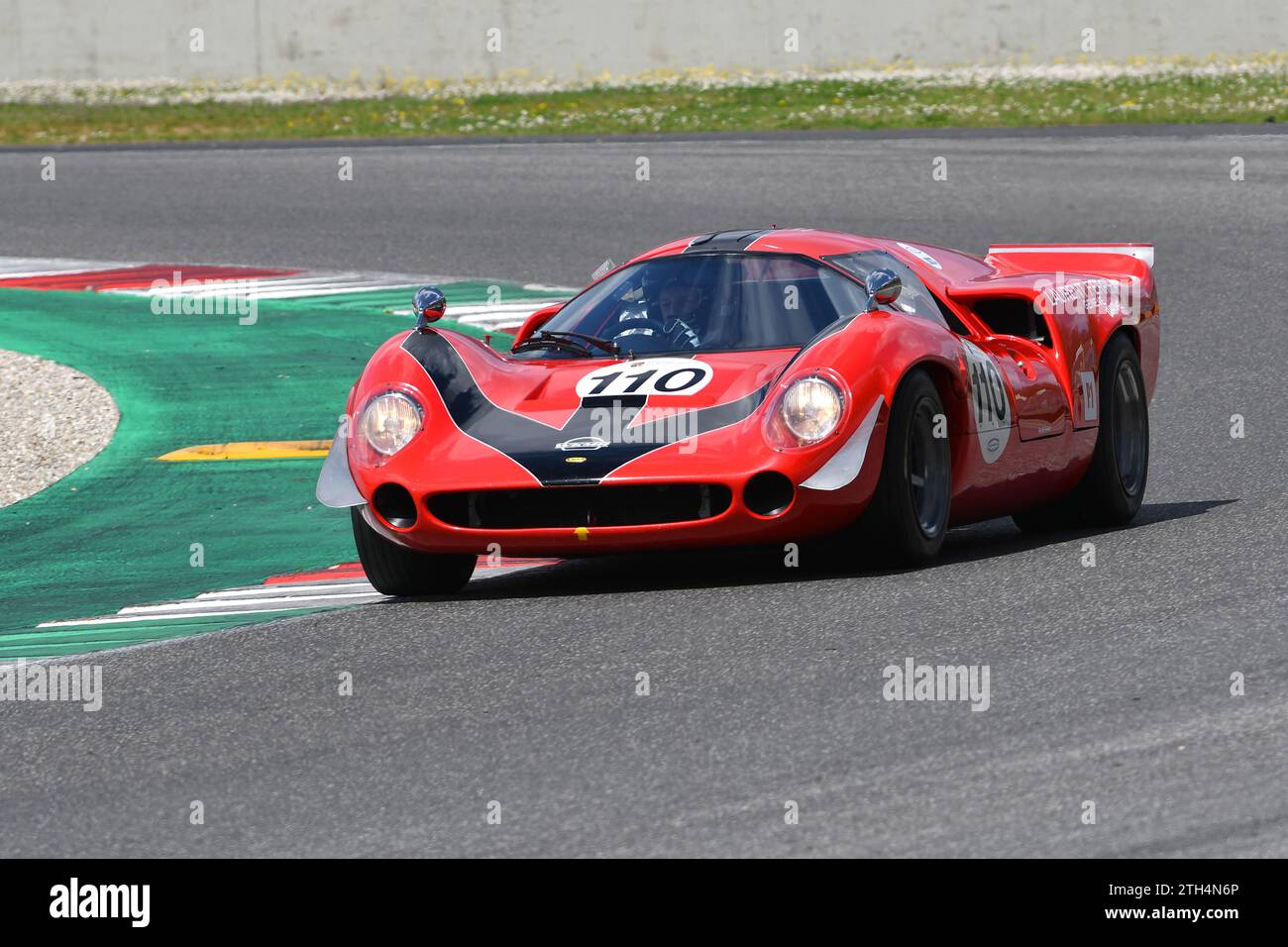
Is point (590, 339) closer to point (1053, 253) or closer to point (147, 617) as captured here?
point (147, 617)

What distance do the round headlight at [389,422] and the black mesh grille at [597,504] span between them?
276 millimetres

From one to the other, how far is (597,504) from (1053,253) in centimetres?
298

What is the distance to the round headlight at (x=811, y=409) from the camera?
6.61m

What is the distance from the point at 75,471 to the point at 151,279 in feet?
17.5

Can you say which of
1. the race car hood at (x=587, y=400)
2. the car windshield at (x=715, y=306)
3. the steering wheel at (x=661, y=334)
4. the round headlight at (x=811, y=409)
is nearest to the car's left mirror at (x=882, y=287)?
the car windshield at (x=715, y=306)

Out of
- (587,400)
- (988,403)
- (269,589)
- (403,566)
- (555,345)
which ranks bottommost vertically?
(269,589)

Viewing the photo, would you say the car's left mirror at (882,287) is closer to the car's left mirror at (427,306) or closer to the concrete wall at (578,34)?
the car's left mirror at (427,306)

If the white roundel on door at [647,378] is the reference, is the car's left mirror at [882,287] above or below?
above

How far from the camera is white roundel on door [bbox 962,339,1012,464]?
285 inches

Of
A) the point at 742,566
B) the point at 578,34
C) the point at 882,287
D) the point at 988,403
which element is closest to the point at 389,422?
the point at 742,566

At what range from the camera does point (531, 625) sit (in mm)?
6316

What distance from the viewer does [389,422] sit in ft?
23.0

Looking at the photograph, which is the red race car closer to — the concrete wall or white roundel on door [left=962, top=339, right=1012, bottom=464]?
white roundel on door [left=962, top=339, right=1012, bottom=464]
